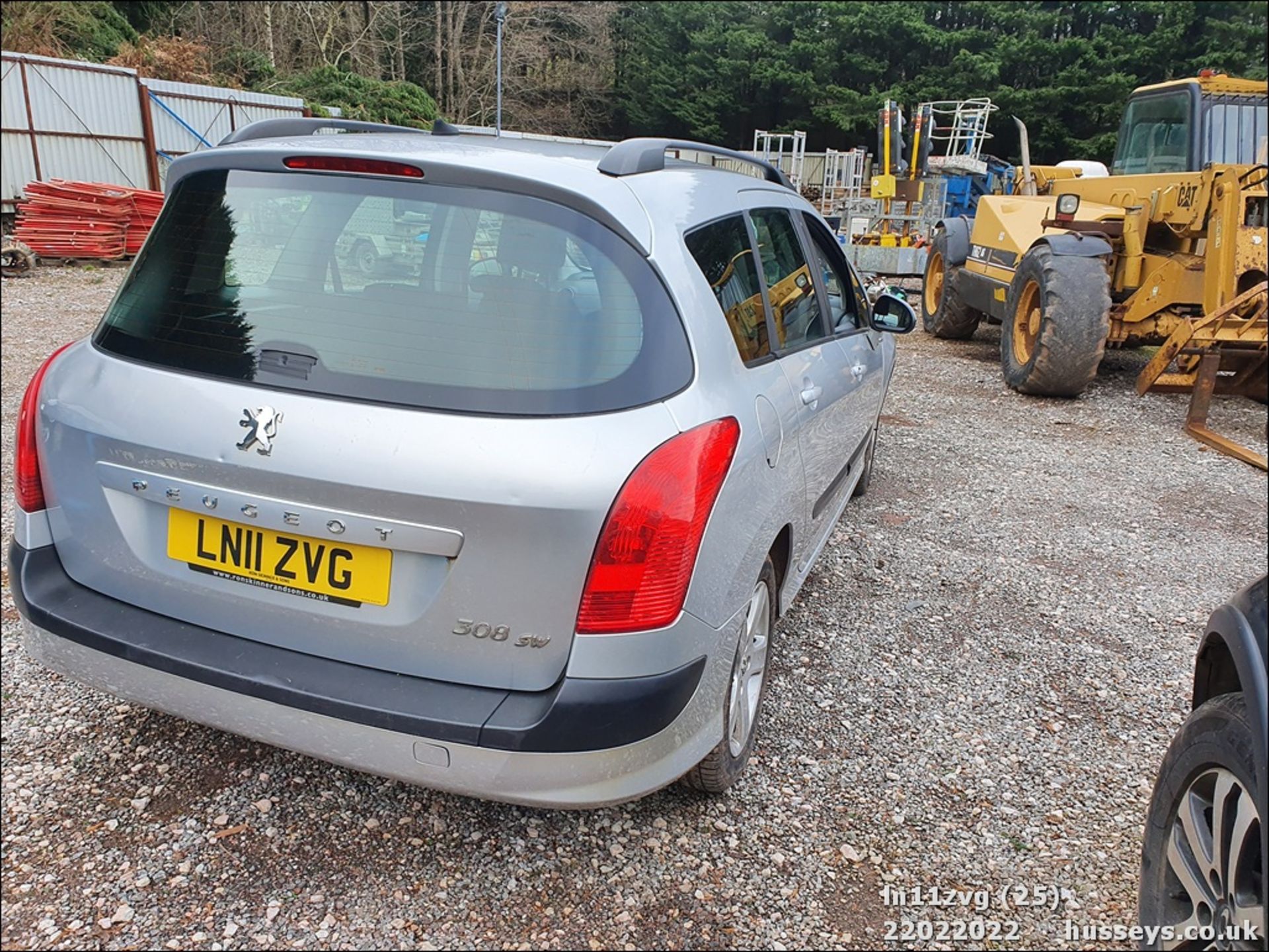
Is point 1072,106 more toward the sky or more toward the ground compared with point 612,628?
more toward the sky

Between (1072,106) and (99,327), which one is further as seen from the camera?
(1072,106)

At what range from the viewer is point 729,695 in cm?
249

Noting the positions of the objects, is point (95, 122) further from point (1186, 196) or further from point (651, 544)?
point (651, 544)

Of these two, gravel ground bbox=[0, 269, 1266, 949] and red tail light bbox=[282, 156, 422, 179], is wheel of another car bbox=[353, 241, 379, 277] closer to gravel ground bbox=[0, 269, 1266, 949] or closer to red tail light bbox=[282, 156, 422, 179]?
red tail light bbox=[282, 156, 422, 179]

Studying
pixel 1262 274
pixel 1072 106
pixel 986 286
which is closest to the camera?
pixel 1262 274

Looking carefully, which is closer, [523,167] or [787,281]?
[523,167]

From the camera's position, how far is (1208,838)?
6.01ft

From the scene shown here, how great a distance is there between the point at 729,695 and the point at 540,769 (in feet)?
2.20

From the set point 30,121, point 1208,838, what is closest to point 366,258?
point 1208,838

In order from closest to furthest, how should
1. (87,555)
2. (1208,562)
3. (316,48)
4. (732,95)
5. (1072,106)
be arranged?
(87,555), (1208,562), (316,48), (1072,106), (732,95)

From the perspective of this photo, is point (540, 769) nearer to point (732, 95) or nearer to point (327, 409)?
Result: point (327, 409)

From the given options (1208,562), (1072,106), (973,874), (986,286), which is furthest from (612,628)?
(1072,106)

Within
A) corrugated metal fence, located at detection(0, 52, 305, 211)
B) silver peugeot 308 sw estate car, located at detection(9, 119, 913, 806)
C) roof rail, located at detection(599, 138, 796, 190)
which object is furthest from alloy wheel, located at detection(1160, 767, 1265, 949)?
corrugated metal fence, located at detection(0, 52, 305, 211)

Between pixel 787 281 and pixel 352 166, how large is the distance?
1.53m
